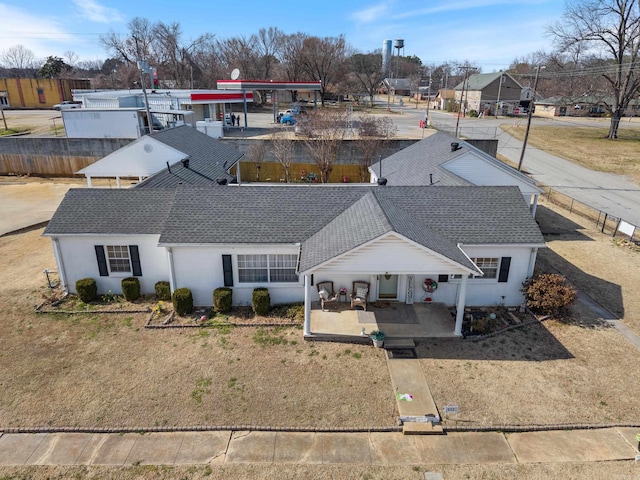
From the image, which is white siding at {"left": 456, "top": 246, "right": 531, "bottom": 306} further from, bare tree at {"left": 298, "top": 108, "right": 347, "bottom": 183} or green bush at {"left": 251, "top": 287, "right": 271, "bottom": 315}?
bare tree at {"left": 298, "top": 108, "right": 347, "bottom": 183}

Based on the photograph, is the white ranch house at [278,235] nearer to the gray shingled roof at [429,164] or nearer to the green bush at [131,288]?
the green bush at [131,288]

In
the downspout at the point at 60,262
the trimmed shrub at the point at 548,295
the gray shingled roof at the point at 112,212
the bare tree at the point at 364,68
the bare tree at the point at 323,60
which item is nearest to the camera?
the trimmed shrub at the point at 548,295

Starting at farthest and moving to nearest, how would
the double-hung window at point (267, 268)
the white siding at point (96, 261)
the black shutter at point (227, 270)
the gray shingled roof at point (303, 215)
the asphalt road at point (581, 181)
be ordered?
the asphalt road at point (581, 181), the white siding at point (96, 261), the double-hung window at point (267, 268), the black shutter at point (227, 270), the gray shingled roof at point (303, 215)

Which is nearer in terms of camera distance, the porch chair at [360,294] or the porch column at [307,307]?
the porch column at [307,307]

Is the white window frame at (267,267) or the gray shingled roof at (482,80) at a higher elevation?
the gray shingled roof at (482,80)

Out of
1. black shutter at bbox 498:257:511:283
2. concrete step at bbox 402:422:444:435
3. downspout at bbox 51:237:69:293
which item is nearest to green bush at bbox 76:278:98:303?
downspout at bbox 51:237:69:293

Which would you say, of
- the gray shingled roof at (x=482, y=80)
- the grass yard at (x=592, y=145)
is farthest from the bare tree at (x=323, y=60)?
the grass yard at (x=592, y=145)

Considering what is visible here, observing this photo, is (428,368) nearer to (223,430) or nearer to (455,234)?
(455,234)
